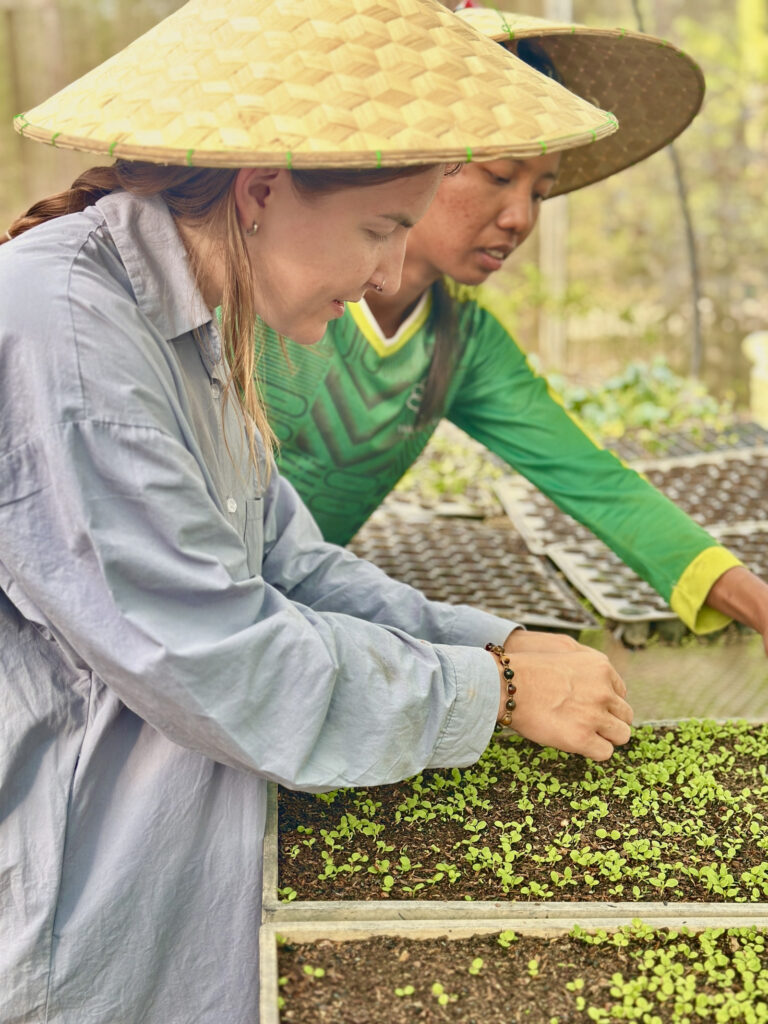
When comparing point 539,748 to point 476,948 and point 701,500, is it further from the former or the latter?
point 701,500

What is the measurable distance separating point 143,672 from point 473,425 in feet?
5.27

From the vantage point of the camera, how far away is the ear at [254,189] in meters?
1.22

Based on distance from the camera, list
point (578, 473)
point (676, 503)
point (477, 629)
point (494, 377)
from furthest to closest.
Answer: point (676, 503), point (494, 377), point (578, 473), point (477, 629)

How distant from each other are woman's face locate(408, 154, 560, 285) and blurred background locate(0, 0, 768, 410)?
11.2ft

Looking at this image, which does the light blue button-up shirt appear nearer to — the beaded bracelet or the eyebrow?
the beaded bracelet

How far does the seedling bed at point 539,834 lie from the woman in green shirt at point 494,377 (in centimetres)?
51

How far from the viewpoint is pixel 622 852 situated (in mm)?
1418

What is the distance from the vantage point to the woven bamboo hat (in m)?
2.02

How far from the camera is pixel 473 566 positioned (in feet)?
9.05

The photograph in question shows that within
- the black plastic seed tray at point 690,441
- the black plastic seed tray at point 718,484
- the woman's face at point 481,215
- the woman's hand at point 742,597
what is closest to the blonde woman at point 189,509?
the woman's hand at point 742,597

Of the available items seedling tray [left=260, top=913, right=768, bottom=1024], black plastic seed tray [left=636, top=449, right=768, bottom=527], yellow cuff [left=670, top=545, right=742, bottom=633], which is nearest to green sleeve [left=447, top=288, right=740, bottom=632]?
yellow cuff [left=670, top=545, right=742, bottom=633]

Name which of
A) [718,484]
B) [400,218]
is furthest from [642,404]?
[400,218]

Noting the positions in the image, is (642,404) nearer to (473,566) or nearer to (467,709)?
Answer: (473,566)

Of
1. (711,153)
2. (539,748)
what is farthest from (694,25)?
(539,748)
